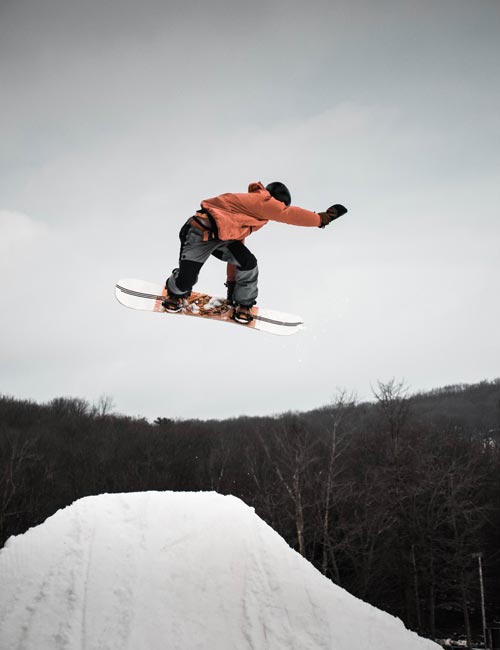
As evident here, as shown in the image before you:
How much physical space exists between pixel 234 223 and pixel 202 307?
226cm

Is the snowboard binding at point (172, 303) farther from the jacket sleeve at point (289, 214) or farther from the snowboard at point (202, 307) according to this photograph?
the jacket sleeve at point (289, 214)

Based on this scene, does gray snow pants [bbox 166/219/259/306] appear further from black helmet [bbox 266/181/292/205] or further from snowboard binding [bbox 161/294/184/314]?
black helmet [bbox 266/181/292/205]

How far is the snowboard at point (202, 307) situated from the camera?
22.8 feet

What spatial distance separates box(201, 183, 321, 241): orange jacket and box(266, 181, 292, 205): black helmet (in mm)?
98

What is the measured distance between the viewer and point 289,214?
515cm

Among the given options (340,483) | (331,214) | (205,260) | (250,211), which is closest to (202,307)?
(205,260)

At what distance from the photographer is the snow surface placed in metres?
5.08

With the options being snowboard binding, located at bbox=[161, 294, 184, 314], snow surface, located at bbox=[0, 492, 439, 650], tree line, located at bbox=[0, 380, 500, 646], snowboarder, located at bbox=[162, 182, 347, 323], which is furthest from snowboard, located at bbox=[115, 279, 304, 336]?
tree line, located at bbox=[0, 380, 500, 646]

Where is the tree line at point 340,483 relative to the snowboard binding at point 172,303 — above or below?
below

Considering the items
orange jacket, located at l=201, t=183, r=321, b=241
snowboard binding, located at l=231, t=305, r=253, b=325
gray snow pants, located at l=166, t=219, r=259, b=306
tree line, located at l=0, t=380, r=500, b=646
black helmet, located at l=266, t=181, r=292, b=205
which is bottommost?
tree line, located at l=0, t=380, r=500, b=646

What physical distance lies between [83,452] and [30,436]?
5.01m

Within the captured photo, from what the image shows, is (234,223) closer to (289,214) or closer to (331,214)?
(289,214)

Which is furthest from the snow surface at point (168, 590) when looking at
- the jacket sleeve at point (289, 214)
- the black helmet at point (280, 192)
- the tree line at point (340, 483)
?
the tree line at point (340, 483)

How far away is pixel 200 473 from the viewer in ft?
113
